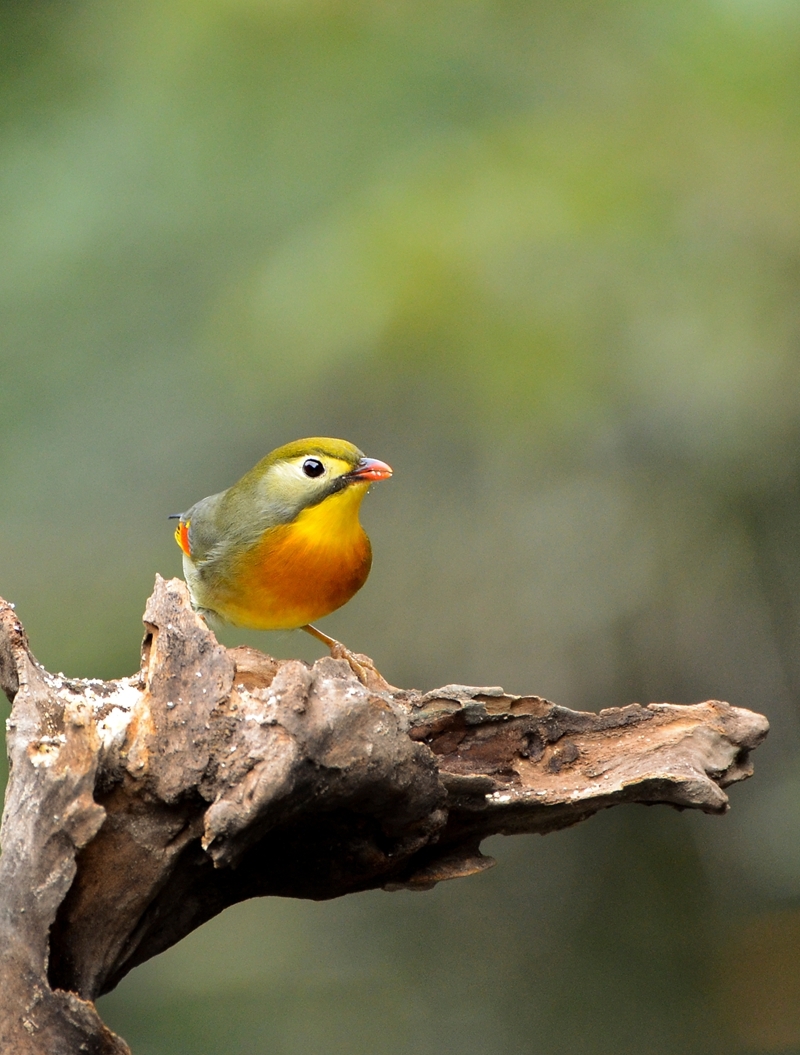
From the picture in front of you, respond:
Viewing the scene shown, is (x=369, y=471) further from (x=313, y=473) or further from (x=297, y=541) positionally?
(x=297, y=541)

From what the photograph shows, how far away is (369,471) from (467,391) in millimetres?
646

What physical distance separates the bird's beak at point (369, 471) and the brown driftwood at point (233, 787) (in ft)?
3.27

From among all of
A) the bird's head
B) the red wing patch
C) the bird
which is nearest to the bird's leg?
the bird

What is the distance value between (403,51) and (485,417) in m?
1.71

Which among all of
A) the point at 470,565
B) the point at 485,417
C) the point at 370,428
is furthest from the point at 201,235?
the point at 470,565

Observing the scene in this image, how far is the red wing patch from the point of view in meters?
4.14

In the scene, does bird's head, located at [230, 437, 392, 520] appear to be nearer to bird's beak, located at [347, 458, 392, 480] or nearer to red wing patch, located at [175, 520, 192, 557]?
bird's beak, located at [347, 458, 392, 480]

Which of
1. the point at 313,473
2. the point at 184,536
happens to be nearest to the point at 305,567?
the point at 313,473

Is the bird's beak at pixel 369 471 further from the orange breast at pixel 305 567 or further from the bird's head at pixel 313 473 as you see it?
the orange breast at pixel 305 567

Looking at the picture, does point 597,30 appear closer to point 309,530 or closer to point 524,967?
point 309,530

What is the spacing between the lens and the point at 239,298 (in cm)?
454

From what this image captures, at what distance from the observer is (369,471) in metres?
3.73

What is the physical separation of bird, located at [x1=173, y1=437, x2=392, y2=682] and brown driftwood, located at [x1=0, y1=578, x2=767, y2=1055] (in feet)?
2.85

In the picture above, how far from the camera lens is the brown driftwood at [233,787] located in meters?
2.20
